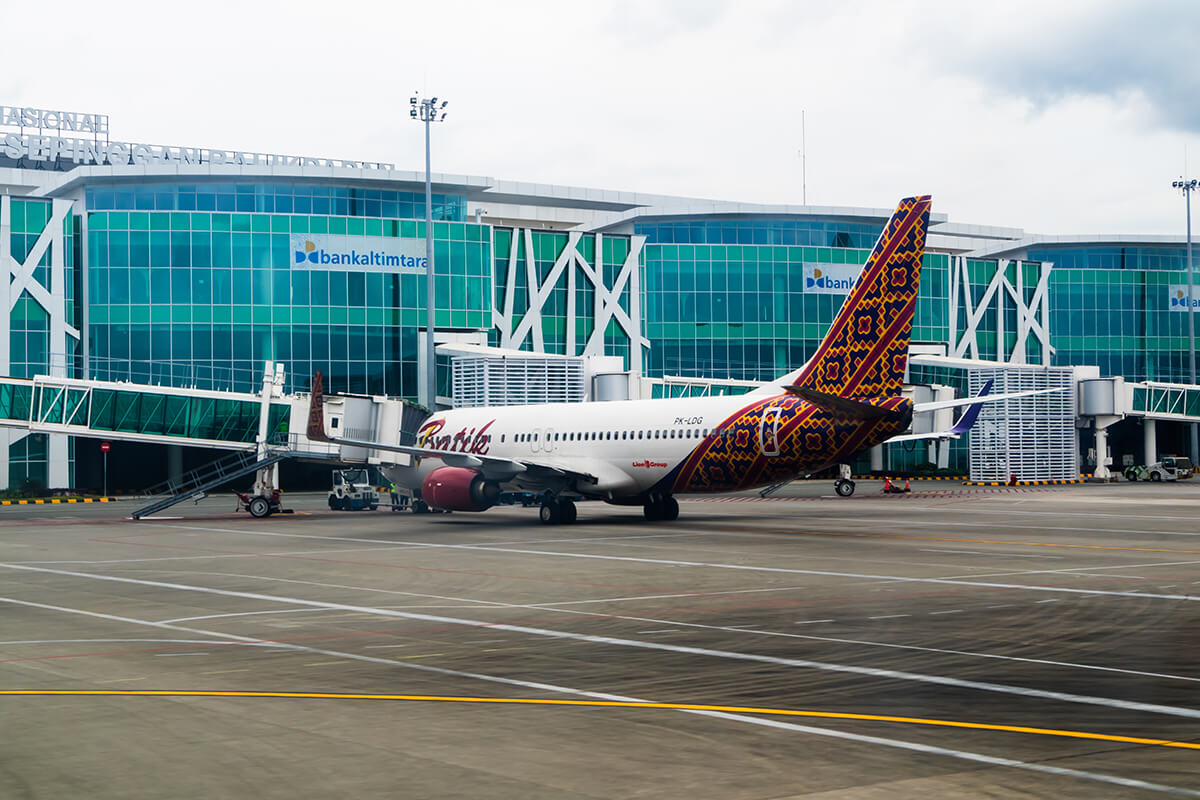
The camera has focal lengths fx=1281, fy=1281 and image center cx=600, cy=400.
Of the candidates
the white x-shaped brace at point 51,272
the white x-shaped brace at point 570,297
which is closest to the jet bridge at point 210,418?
the white x-shaped brace at point 51,272

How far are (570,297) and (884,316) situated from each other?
54.5m

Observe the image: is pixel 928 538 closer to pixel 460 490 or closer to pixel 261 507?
pixel 460 490

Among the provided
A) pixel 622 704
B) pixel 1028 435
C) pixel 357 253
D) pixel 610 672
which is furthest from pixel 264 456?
pixel 1028 435

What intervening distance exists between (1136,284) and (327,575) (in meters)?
106

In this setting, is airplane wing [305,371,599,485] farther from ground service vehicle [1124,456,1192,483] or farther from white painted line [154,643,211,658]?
ground service vehicle [1124,456,1192,483]

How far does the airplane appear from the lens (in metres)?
36.2

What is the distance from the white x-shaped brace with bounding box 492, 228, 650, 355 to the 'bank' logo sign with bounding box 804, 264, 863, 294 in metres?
14.3

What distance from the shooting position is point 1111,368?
11419cm

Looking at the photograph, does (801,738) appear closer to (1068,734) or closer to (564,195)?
(1068,734)

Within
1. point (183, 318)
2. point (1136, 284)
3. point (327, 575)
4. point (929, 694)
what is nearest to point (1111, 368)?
point (1136, 284)

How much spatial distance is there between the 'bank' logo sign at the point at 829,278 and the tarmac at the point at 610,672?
69147 mm

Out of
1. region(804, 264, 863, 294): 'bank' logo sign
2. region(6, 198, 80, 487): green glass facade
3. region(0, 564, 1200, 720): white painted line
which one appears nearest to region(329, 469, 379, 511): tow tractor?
region(6, 198, 80, 487): green glass facade

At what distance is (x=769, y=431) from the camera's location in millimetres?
37344

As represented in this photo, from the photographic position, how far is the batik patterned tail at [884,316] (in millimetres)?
36188
